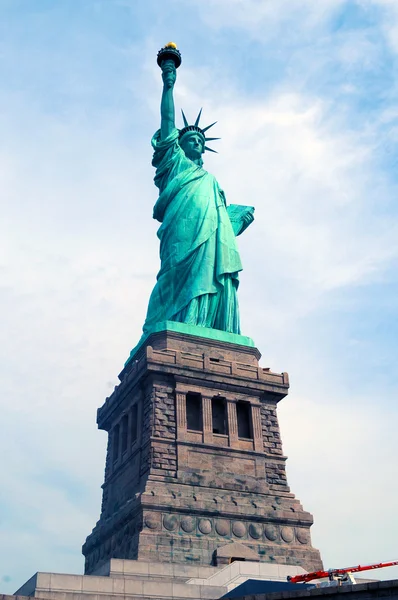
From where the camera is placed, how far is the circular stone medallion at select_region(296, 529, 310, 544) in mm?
27984

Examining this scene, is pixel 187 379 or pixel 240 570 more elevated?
pixel 187 379

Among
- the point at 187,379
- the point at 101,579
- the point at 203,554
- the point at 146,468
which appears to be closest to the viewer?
the point at 101,579

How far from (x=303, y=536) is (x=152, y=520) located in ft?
19.9

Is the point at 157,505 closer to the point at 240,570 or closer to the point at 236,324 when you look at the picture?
the point at 240,570

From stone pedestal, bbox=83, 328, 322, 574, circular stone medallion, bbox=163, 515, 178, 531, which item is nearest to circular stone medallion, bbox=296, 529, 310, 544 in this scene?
stone pedestal, bbox=83, 328, 322, 574

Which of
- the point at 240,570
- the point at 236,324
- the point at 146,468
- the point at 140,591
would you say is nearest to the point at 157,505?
the point at 146,468

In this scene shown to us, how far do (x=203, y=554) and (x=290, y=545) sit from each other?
3594 mm

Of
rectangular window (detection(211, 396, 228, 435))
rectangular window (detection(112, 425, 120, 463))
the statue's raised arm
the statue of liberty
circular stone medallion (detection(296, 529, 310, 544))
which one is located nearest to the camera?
circular stone medallion (detection(296, 529, 310, 544))

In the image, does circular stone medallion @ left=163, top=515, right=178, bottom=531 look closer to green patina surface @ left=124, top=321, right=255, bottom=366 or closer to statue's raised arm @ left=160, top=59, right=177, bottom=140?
green patina surface @ left=124, top=321, right=255, bottom=366

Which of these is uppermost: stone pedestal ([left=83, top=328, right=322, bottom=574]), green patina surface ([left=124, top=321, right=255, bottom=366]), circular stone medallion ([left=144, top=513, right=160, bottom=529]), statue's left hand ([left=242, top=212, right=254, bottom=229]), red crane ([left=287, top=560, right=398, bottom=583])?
statue's left hand ([left=242, top=212, right=254, bottom=229])

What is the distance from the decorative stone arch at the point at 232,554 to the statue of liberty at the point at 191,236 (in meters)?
9.75

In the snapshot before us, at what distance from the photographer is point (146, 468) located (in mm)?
27891

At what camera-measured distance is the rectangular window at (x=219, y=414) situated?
30.4 m

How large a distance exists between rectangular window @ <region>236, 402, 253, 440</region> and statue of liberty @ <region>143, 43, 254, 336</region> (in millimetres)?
3714
